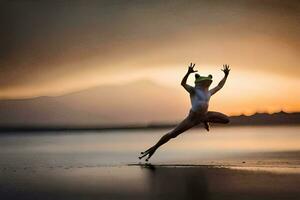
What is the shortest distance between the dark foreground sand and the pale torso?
0.86 m

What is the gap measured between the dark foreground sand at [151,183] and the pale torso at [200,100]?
860mm

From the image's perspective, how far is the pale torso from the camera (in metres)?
7.74

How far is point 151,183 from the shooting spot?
20.0 ft

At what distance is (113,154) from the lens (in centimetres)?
1020

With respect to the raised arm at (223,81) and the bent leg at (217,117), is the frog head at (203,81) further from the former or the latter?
the bent leg at (217,117)

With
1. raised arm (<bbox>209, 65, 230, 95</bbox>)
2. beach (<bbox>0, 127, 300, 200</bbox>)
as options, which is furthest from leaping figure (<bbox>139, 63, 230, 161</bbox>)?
beach (<bbox>0, 127, 300, 200</bbox>)

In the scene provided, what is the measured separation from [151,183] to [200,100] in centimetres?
208

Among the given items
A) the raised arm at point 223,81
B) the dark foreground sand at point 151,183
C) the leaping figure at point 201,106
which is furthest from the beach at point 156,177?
the raised arm at point 223,81

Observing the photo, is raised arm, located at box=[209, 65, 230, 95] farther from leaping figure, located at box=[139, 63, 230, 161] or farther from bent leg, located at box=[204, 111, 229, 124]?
bent leg, located at box=[204, 111, 229, 124]

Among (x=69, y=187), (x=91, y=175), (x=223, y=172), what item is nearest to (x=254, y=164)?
(x=223, y=172)

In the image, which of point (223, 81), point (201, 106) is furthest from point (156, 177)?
point (223, 81)

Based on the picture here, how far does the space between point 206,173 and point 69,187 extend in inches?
75.5

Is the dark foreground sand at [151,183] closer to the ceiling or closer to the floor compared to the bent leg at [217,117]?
closer to the floor

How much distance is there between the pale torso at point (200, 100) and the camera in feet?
25.4
